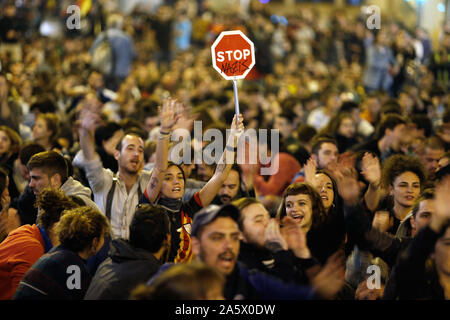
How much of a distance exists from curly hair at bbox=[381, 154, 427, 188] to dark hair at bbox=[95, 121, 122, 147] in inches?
→ 123

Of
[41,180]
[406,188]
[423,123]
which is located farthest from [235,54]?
[423,123]

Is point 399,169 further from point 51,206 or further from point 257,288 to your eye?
point 51,206

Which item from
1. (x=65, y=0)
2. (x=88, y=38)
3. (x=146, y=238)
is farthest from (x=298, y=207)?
(x=65, y=0)

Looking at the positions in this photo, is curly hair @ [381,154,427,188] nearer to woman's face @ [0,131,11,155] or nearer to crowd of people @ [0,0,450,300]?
crowd of people @ [0,0,450,300]

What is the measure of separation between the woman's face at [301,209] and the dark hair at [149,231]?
1.28 metres

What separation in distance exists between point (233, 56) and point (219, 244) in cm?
247

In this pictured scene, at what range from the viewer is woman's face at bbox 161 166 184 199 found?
19.5ft

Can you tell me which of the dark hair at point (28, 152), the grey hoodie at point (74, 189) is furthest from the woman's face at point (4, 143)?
the grey hoodie at point (74, 189)

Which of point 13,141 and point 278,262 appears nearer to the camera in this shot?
point 278,262

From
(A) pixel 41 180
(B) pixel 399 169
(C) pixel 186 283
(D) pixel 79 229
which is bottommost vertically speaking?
(C) pixel 186 283

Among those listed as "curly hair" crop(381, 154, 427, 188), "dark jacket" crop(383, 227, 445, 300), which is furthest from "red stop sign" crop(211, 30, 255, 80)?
"dark jacket" crop(383, 227, 445, 300)

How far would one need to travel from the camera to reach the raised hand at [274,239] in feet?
14.3

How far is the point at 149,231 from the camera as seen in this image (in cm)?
449
